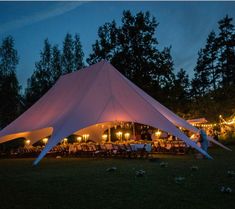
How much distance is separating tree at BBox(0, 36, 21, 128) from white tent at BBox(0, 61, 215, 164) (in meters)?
9.59

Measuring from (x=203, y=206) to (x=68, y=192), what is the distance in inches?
85.1

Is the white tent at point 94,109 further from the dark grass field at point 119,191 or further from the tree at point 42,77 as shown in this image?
the tree at point 42,77

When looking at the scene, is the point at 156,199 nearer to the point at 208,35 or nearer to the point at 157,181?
the point at 157,181

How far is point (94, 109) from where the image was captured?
1202cm

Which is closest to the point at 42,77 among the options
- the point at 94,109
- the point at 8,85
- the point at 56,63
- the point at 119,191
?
the point at 56,63

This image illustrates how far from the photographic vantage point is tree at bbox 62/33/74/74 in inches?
1215

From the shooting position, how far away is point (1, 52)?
24.7m

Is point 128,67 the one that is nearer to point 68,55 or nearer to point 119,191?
point 68,55

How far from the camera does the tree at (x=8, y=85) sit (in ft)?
77.7

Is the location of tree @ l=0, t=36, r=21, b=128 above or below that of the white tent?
above

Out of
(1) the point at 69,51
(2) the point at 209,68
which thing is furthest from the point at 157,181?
(2) the point at 209,68

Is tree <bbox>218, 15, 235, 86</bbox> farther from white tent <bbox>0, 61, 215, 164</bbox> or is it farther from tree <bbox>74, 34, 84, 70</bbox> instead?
white tent <bbox>0, 61, 215, 164</bbox>

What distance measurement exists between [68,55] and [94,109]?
2005cm

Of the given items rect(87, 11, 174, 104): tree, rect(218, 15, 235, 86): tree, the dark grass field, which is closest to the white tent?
the dark grass field
